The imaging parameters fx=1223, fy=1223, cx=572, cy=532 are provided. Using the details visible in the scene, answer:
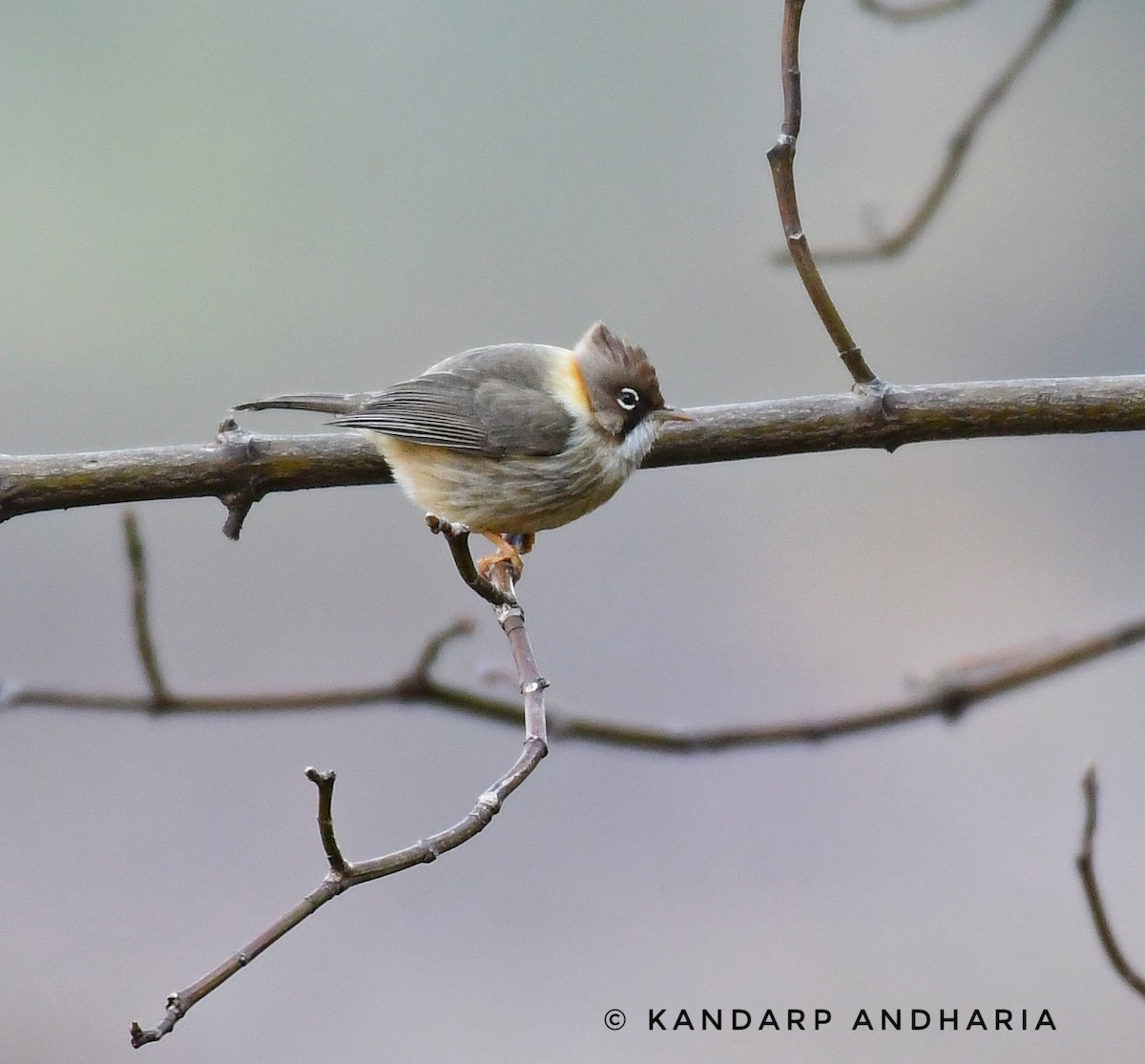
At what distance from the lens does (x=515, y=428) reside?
2127mm

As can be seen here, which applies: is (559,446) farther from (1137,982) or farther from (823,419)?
(1137,982)

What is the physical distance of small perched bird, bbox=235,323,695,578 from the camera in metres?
2.02

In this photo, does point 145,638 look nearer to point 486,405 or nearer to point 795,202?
point 486,405

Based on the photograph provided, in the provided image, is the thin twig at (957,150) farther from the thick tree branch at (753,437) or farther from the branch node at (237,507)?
the branch node at (237,507)

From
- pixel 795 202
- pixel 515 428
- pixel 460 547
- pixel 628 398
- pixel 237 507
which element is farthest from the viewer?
pixel 515 428

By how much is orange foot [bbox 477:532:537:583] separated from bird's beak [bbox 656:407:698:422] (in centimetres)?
40

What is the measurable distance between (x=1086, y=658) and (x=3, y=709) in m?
1.39

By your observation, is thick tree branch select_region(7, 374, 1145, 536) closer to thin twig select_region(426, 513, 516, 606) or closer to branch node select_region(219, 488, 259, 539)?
branch node select_region(219, 488, 259, 539)

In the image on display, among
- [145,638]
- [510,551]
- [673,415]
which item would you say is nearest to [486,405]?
[510,551]

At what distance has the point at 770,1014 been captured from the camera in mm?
2078

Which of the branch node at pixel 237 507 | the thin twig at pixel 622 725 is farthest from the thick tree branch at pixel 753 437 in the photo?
the thin twig at pixel 622 725

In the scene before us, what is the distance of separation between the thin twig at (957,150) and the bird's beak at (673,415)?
0.29 metres

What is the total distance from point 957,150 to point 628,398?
2.04 feet

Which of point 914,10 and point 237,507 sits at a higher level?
point 914,10
